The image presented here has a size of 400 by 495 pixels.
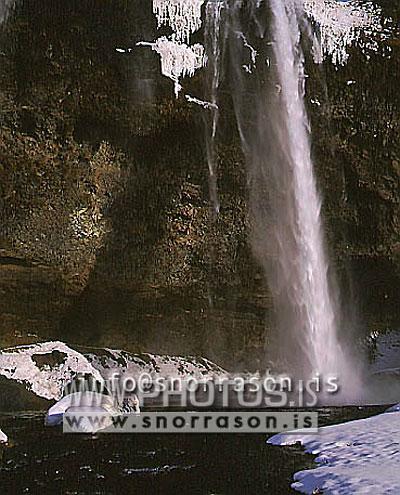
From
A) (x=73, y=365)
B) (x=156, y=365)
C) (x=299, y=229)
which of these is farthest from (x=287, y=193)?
(x=73, y=365)

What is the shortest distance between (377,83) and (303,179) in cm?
196

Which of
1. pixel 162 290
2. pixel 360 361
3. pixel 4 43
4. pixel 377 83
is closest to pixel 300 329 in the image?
pixel 360 361

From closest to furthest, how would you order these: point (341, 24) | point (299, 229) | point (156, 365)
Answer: point (341, 24) < point (299, 229) < point (156, 365)

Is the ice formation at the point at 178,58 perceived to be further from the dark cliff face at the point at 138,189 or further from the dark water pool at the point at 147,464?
the dark water pool at the point at 147,464

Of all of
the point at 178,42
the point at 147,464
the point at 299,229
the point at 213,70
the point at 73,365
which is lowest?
the point at 147,464

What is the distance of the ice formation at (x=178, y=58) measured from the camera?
11.7 meters

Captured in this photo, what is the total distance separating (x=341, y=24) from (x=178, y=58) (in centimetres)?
264

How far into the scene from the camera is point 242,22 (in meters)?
11.7

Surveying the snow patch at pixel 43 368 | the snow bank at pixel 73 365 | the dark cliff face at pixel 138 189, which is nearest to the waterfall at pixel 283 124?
the dark cliff face at pixel 138 189

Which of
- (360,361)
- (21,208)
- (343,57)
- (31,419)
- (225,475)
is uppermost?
(343,57)

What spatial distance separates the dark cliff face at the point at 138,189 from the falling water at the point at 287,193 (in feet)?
0.84

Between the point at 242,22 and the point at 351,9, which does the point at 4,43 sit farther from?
the point at 351,9

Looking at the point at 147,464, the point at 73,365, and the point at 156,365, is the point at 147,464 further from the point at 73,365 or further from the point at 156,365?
the point at 156,365

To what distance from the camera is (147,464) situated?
644cm
